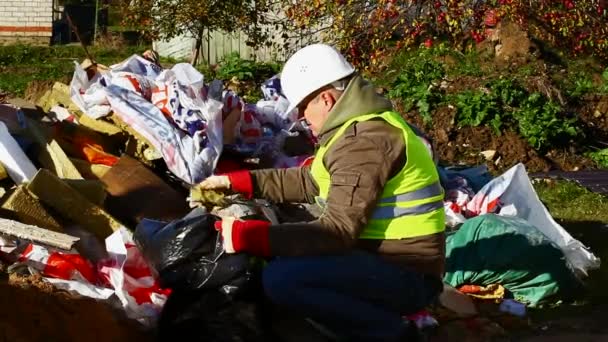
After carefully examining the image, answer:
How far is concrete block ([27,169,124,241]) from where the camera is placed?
5039 millimetres

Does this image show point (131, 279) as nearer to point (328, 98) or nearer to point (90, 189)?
point (90, 189)

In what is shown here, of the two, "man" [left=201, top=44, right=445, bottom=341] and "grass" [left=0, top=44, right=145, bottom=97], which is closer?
"man" [left=201, top=44, right=445, bottom=341]

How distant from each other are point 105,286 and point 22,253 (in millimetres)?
437

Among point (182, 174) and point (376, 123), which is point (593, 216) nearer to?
point (182, 174)

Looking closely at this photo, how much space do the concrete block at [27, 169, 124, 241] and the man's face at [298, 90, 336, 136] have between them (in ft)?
4.68

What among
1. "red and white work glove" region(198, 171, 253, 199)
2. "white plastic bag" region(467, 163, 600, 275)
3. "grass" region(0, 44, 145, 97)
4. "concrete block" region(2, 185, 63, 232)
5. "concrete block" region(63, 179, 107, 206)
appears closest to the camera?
"red and white work glove" region(198, 171, 253, 199)

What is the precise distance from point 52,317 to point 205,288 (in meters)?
0.66

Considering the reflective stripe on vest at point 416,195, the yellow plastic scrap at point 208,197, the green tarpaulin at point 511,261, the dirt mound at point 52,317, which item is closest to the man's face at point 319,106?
the reflective stripe on vest at point 416,195

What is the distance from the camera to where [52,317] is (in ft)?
13.8

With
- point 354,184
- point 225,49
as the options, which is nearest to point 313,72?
point 354,184

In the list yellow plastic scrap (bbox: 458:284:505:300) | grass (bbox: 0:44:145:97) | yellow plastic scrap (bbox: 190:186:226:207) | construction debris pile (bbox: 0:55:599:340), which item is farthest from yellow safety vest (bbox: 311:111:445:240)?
grass (bbox: 0:44:145:97)

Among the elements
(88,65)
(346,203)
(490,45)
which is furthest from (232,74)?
(346,203)

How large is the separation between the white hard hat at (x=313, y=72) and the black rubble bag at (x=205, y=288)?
70cm

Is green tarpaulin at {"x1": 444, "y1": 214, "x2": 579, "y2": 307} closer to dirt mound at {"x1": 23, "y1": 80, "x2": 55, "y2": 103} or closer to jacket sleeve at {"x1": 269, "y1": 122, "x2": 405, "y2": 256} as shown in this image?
jacket sleeve at {"x1": 269, "y1": 122, "x2": 405, "y2": 256}
